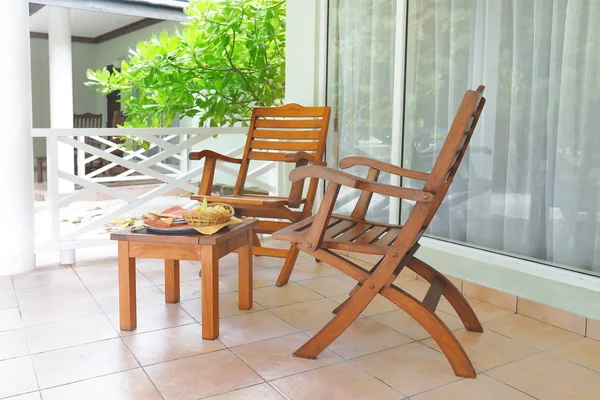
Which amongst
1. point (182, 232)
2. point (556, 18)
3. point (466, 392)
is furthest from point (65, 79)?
point (466, 392)

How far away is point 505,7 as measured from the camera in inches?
112

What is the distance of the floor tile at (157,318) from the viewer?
2559 mm

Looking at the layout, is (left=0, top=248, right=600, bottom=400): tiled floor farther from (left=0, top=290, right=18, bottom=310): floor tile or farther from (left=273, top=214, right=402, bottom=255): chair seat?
(left=273, top=214, right=402, bottom=255): chair seat

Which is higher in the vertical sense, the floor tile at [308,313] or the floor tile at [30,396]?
the floor tile at [308,313]

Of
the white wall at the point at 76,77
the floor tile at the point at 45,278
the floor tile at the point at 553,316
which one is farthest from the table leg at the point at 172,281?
the white wall at the point at 76,77

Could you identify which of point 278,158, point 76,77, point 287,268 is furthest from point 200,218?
point 76,77

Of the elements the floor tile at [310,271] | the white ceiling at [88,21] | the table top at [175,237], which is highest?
the white ceiling at [88,21]

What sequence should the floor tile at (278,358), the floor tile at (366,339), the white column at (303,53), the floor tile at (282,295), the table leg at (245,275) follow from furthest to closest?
the white column at (303,53), the floor tile at (282,295), the table leg at (245,275), the floor tile at (366,339), the floor tile at (278,358)

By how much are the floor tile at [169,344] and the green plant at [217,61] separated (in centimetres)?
270

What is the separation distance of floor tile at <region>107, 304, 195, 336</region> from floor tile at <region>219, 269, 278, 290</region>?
0.46 metres

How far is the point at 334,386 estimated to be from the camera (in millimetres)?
2020

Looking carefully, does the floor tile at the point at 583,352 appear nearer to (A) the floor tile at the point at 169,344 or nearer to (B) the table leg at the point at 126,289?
(A) the floor tile at the point at 169,344

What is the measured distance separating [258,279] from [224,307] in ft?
1.81

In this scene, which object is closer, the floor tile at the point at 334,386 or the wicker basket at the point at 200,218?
the floor tile at the point at 334,386
